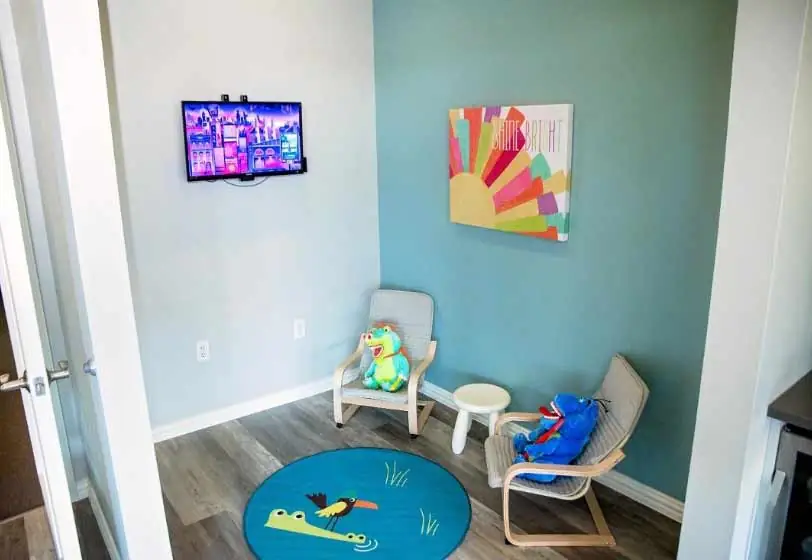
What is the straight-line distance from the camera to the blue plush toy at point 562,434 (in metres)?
2.53

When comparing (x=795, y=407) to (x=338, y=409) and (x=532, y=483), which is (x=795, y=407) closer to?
(x=532, y=483)

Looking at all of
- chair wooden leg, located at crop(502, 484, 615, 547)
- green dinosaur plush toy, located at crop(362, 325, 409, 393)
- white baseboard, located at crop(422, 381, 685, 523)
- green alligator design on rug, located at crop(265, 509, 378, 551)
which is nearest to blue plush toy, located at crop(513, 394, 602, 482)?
chair wooden leg, located at crop(502, 484, 615, 547)

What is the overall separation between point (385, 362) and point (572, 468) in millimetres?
1332

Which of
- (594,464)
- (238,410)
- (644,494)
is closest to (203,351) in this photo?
(238,410)

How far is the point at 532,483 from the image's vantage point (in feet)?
8.18

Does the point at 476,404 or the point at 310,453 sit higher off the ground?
the point at 476,404

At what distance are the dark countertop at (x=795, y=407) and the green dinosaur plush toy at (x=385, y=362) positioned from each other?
1996mm

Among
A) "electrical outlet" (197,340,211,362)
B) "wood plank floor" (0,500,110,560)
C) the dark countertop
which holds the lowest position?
"wood plank floor" (0,500,110,560)

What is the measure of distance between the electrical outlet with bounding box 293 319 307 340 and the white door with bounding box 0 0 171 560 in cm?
189

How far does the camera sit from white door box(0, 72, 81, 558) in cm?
151

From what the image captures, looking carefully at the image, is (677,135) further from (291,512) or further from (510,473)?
(291,512)

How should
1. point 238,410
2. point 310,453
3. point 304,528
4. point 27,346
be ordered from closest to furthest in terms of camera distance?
point 27,346, point 304,528, point 310,453, point 238,410

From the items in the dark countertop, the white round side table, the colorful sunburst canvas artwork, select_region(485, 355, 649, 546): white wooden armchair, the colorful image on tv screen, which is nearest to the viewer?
the dark countertop

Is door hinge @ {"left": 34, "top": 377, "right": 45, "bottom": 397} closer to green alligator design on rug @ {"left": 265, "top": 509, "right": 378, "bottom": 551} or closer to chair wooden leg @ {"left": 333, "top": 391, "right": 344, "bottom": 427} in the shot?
green alligator design on rug @ {"left": 265, "top": 509, "right": 378, "bottom": 551}
